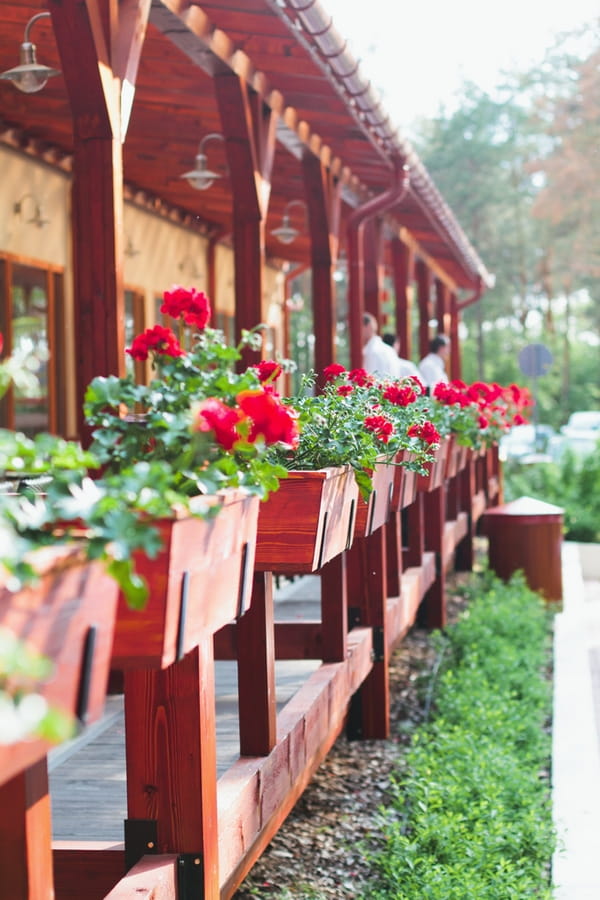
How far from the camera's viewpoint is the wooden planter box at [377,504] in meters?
4.01

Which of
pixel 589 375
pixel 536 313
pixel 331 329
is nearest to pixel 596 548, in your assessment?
pixel 331 329

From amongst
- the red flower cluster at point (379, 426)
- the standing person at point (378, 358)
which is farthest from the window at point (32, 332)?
the red flower cluster at point (379, 426)

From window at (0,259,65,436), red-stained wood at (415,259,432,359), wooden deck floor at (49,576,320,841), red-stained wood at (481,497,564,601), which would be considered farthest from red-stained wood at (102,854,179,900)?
red-stained wood at (415,259,432,359)

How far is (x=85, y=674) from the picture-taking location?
5.46 ft

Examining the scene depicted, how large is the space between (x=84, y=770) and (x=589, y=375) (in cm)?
4241

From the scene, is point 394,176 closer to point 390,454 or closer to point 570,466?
point 390,454

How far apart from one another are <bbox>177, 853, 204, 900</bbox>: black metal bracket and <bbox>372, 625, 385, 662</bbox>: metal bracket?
9.41 feet

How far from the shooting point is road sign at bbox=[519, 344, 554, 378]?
871 inches

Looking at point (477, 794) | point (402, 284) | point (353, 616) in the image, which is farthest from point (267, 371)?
point (402, 284)

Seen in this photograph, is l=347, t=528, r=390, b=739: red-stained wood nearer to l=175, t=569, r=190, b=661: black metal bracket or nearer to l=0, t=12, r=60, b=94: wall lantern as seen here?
l=0, t=12, r=60, b=94: wall lantern

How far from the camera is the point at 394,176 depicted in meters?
9.09

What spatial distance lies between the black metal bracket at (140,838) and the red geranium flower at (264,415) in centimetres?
96

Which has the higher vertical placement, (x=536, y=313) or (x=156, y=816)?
(x=536, y=313)

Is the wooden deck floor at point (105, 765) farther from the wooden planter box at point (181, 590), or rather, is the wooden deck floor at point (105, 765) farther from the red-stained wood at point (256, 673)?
the wooden planter box at point (181, 590)
